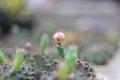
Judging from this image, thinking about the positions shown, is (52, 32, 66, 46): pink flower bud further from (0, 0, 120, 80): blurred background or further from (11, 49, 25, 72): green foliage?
(0, 0, 120, 80): blurred background

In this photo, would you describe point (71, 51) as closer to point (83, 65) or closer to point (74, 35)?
point (83, 65)

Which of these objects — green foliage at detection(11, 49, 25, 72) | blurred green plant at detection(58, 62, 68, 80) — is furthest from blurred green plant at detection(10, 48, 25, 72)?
blurred green plant at detection(58, 62, 68, 80)

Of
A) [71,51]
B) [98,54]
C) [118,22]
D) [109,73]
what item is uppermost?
[118,22]

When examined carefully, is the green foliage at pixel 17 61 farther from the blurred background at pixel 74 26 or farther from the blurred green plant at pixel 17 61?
the blurred background at pixel 74 26

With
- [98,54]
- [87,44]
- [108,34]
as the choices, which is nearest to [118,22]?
[108,34]

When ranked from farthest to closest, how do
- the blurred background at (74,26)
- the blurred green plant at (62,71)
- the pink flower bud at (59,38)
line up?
the blurred background at (74,26), the pink flower bud at (59,38), the blurred green plant at (62,71)

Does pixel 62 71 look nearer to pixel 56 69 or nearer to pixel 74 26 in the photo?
pixel 56 69

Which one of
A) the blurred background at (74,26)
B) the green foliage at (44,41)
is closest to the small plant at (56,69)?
the green foliage at (44,41)

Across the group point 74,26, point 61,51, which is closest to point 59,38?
point 61,51
